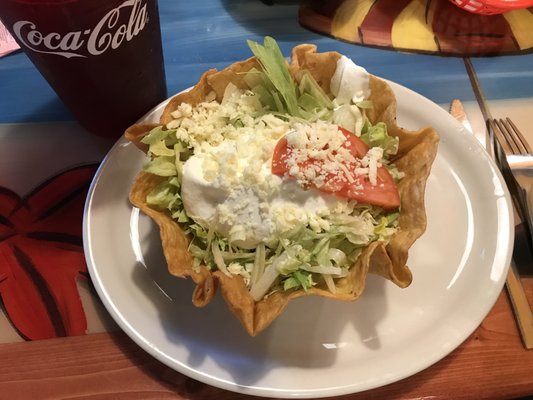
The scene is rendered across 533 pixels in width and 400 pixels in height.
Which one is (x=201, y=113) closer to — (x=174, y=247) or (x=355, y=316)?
(x=174, y=247)

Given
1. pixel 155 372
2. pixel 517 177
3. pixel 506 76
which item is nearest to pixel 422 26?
pixel 506 76

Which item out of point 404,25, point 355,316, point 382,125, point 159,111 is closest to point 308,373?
point 355,316

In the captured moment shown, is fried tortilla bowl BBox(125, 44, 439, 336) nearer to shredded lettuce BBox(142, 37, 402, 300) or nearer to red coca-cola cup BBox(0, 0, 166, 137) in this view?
shredded lettuce BBox(142, 37, 402, 300)

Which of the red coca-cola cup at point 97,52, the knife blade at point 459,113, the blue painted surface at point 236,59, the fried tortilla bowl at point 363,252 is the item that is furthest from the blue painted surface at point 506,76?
the red coca-cola cup at point 97,52

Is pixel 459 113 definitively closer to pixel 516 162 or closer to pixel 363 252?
pixel 516 162

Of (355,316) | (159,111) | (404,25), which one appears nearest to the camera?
(355,316)
